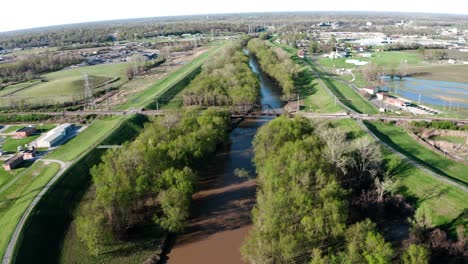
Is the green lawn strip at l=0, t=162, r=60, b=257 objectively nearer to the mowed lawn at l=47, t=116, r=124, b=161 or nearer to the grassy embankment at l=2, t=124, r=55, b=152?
the mowed lawn at l=47, t=116, r=124, b=161

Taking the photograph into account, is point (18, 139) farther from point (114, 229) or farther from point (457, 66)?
point (457, 66)

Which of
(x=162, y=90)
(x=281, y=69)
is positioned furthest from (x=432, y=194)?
(x=162, y=90)

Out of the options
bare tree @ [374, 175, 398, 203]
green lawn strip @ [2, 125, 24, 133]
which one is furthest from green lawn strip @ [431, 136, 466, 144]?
green lawn strip @ [2, 125, 24, 133]

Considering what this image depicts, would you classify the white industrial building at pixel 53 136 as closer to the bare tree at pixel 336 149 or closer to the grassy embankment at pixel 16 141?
the grassy embankment at pixel 16 141

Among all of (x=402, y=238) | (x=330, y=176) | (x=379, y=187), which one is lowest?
(x=402, y=238)

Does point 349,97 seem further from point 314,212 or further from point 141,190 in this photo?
point 141,190

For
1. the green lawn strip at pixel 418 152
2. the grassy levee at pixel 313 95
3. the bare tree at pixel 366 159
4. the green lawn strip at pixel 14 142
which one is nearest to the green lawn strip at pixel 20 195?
the green lawn strip at pixel 14 142

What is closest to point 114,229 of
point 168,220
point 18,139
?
point 168,220

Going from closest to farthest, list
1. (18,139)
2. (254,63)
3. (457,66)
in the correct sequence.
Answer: (18,139)
(457,66)
(254,63)

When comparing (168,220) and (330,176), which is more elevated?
(330,176)
